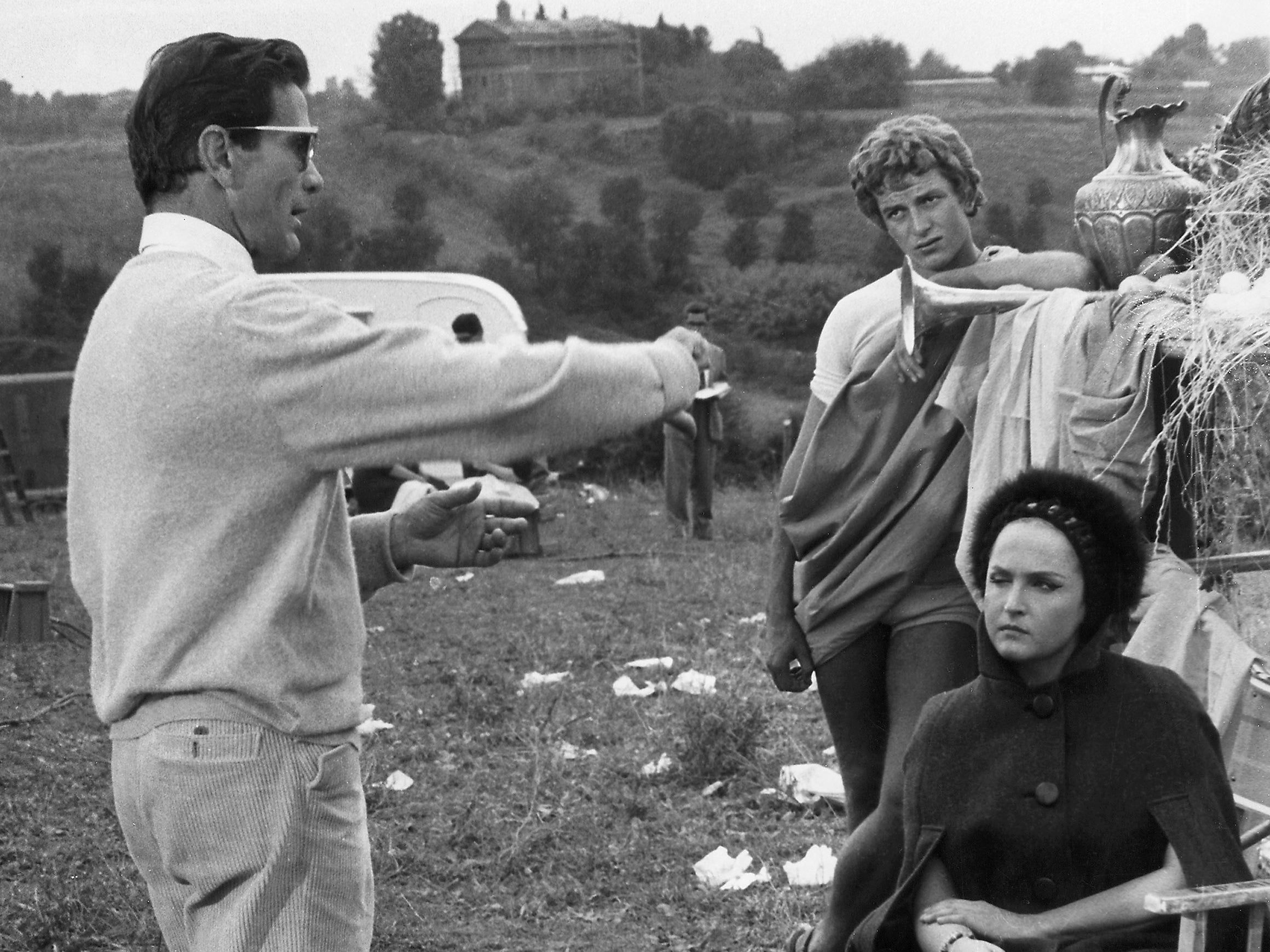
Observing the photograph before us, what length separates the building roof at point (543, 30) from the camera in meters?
22.5

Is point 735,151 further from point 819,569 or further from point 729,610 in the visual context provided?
point 819,569

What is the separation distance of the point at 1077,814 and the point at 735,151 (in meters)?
22.6

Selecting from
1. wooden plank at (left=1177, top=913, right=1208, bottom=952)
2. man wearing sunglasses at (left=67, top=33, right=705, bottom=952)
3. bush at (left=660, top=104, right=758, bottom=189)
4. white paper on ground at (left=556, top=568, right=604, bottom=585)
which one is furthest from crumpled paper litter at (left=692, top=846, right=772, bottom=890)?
bush at (left=660, top=104, right=758, bottom=189)

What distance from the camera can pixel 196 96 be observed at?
7.47ft

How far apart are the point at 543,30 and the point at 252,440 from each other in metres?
21.7

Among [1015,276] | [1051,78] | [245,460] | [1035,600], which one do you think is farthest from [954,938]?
[1051,78]

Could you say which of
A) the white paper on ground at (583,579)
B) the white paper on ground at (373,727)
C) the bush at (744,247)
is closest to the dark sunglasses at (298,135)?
the white paper on ground at (373,727)

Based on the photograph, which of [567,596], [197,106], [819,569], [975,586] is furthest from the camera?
[567,596]

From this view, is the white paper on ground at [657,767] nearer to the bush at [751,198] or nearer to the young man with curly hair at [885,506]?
the young man with curly hair at [885,506]

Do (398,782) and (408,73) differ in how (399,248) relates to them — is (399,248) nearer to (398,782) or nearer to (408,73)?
(408,73)

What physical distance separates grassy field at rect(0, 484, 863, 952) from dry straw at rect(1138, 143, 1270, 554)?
1.89 m

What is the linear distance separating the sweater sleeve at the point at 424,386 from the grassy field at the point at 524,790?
2770 millimetres

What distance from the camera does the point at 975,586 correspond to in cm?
315

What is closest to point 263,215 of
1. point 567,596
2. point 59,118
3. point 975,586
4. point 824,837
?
point 975,586
